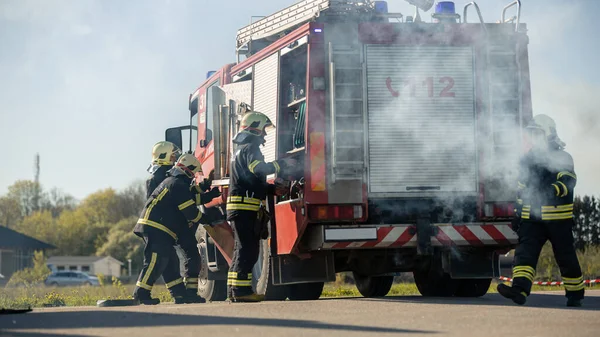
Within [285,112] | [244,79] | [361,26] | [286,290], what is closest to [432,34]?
[361,26]

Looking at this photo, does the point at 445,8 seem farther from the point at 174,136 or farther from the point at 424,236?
the point at 174,136

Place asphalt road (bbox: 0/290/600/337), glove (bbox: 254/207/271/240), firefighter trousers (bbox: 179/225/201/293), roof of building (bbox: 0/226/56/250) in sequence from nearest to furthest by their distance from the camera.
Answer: asphalt road (bbox: 0/290/600/337), glove (bbox: 254/207/271/240), firefighter trousers (bbox: 179/225/201/293), roof of building (bbox: 0/226/56/250)

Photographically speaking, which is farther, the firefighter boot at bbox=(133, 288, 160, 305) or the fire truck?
the firefighter boot at bbox=(133, 288, 160, 305)

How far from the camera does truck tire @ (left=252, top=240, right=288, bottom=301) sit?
10641 millimetres

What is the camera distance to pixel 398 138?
980 cm

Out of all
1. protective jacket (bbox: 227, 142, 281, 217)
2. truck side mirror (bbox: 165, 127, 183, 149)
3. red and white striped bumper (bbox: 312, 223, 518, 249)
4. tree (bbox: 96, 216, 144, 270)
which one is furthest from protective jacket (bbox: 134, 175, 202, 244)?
tree (bbox: 96, 216, 144, 270)

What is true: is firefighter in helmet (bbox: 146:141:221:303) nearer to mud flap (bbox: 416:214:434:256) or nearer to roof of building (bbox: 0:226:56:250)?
mud flap (bbox: 416:214:434:256)

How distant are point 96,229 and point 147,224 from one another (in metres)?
73.4

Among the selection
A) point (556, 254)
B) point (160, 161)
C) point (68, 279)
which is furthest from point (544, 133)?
point (68, 279)

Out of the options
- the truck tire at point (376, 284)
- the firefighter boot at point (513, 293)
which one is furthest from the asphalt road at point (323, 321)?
the truck tire at point (376, 284)

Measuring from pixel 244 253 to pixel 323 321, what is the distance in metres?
2.77

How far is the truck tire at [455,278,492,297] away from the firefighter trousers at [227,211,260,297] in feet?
8.85

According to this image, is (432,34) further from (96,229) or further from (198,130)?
(96,229)

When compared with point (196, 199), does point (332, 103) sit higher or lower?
higher
